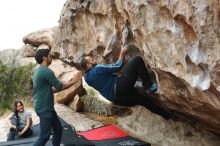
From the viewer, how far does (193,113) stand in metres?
7.53

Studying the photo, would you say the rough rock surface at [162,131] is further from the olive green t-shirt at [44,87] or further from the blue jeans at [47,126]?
the olive green t-shirt at [44,87]

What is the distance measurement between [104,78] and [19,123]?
272 cm

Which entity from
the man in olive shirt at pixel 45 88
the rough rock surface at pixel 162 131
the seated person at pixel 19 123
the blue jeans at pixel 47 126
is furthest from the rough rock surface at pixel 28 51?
the man in olive shirt at pixel 45 88

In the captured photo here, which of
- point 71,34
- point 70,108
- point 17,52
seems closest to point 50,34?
point 17,52

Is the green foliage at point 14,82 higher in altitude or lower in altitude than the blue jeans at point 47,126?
lower

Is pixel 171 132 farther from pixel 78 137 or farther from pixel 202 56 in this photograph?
pixel 202 56

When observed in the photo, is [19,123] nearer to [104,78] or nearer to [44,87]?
[104,78]

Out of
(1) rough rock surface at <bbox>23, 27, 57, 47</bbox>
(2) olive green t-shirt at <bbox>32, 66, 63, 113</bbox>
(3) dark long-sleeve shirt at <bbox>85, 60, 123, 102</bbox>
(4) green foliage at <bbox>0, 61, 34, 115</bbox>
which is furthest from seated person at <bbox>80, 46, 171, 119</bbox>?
(1) rough rock surface at <bbox>23, 27, 57, 47</bbox>

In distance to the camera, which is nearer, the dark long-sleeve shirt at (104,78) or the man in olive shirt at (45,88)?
the man in olive shirt at (45,88)

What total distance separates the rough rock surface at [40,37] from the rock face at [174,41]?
970cm

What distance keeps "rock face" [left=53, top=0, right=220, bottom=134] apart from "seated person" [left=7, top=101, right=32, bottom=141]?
226 cm

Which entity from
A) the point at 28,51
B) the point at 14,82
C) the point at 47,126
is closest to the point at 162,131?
the point at 47,126

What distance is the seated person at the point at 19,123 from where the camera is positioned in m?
9.70

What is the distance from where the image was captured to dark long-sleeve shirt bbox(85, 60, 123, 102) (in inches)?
319
